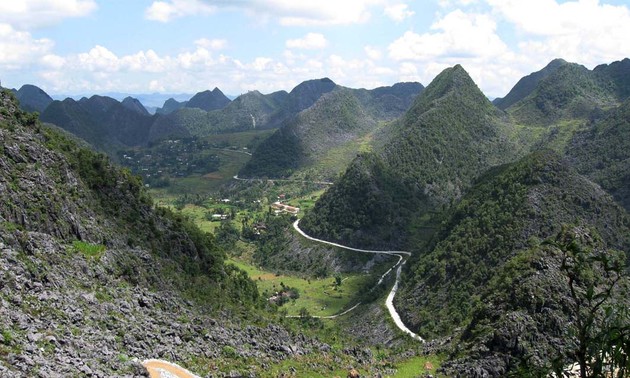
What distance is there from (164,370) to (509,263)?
53.3 m

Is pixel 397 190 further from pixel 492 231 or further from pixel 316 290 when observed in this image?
pixel 492 231

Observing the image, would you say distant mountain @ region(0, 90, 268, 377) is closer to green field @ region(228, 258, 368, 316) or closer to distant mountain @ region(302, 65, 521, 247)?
green field @ region(228, 258, 368, 316)

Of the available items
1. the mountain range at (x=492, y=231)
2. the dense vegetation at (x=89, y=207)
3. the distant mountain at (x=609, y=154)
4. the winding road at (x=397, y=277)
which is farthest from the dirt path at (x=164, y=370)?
the distant mountain at (x=609, y=154)

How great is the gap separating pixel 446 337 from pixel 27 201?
56.0 m

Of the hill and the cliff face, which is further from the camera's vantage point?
the hill

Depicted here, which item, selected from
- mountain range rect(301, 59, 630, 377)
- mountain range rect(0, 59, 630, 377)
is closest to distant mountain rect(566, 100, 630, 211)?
mountain range rect(301, 59, 630, 377)

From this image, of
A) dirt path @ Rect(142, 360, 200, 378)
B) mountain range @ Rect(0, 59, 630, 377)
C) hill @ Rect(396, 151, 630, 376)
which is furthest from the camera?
hill @ Rect(396, 151, 630, 376)

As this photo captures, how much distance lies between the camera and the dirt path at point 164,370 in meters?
39.6

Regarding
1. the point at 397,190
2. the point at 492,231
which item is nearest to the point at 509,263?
the point at 492,231

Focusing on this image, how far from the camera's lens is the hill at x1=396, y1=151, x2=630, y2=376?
62438 millimetres

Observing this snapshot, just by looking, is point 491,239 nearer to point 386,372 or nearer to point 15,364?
point 386,372

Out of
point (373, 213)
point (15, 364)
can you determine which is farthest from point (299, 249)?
point (15, 364)

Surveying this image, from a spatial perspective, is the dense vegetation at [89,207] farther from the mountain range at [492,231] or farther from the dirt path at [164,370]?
the mountain range at [492,231]

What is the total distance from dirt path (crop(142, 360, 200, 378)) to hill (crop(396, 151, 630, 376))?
1302 inches
